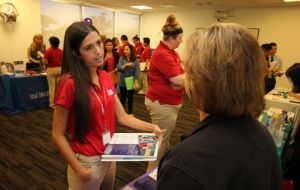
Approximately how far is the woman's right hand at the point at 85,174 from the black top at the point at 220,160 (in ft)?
2.06

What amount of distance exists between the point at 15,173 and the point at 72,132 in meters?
1.81

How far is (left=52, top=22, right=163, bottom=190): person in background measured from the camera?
103cm

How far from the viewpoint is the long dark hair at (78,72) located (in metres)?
1.03

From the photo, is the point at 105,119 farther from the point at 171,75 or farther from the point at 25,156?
the point at 25,156

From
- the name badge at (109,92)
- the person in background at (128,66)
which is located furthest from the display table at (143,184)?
the person in background at (128,66)

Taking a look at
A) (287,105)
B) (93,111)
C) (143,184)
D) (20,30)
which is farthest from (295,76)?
(20,30)

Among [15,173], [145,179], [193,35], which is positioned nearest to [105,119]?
A: [145,179]

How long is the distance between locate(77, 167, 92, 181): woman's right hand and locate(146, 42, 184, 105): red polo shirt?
1056 mm

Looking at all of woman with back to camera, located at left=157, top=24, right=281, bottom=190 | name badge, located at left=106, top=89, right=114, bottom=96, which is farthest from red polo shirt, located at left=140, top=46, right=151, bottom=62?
woman with back to camera, located at left=157, top=24, right=281, bottom=190

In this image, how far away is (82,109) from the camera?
1028 millimetres

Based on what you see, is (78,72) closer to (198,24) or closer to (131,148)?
(131,148)

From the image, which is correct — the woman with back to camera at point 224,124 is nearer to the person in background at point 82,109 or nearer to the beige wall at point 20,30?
the person in background at point 82,109

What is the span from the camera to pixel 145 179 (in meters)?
1.18

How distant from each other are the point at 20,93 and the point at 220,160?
450 cm
